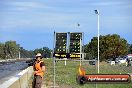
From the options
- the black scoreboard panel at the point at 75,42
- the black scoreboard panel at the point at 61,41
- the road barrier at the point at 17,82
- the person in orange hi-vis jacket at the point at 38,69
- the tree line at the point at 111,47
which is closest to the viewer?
the road barrier at the point at 17,82

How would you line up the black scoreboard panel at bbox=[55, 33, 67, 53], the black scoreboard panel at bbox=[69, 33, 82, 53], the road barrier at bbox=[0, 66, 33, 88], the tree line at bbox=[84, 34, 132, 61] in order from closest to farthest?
the road barrier at bbox=[0, 66, 33, 88] → the black scoreboard panel at bbox=[55, 33, 67, 53] → the black scoreboard panel at bbox=[69, 33, 82, 53] → the tree line at bbox=[84, 34, 132, 61]

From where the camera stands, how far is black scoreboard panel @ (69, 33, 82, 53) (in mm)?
20594

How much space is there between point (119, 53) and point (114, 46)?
12.5ft

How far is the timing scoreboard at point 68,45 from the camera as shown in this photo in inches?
802

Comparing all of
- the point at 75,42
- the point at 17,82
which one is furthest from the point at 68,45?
the point at 17,82

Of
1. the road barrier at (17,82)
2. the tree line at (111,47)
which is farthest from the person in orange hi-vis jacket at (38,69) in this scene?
the tree line at (111,47)

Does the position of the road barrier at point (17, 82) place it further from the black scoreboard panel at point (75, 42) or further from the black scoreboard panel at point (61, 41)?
the black scoreboard panel at point (75, 42)

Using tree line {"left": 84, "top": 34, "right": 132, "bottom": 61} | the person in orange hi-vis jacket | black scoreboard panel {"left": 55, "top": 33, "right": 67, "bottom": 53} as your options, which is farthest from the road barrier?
tree line {"left": 84, "top": 34, "right": 132, "bottom": 61}

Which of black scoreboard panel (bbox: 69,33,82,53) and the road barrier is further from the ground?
black scoreboard panel (bbox: 69,33,82,53)

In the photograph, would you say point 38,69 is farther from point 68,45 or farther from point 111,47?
point 111,47

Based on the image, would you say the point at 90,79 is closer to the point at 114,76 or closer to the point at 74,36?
the point at 114,76

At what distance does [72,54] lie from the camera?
20.8 meters

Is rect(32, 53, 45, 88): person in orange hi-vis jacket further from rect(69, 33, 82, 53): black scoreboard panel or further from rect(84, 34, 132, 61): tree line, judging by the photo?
rect(84, 34, 132, 61): tree line

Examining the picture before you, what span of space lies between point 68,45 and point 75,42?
36cm
